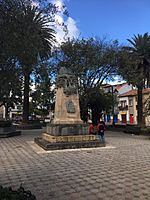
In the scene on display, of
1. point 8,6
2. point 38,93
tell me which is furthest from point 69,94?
point 38,93

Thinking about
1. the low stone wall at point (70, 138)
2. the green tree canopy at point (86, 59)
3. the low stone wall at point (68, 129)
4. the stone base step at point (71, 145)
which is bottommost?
the stone base step at point (71, 145)

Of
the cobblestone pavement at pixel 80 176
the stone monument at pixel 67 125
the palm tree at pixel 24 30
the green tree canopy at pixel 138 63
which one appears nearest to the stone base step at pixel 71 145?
the stone monument at pixel 67 125

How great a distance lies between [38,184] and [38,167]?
2.22 meters

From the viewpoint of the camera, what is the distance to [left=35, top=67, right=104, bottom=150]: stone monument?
13555 mm

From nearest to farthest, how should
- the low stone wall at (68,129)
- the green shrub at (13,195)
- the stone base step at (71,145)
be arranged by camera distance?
the green shrub at (13,195) → the stone base step at (71,145) → the low stone wall at (68,129)

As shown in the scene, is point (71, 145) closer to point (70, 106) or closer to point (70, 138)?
point (70, 138)

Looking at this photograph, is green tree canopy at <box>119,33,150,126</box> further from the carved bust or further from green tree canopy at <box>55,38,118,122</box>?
the carved bust

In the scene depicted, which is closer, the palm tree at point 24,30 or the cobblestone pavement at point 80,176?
Result: the palm tree at point 24,30

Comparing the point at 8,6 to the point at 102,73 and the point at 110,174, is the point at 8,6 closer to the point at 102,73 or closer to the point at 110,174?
the point at 110,174

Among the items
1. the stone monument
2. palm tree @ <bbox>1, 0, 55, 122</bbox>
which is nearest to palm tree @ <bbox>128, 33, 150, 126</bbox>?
the stone monument

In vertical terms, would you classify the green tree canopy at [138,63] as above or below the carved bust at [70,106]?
above

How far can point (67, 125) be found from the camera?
14188mm

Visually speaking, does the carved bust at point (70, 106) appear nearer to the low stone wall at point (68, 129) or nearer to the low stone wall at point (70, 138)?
the low stone wall at point (68, 129)

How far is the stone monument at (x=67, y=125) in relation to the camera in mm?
13555
